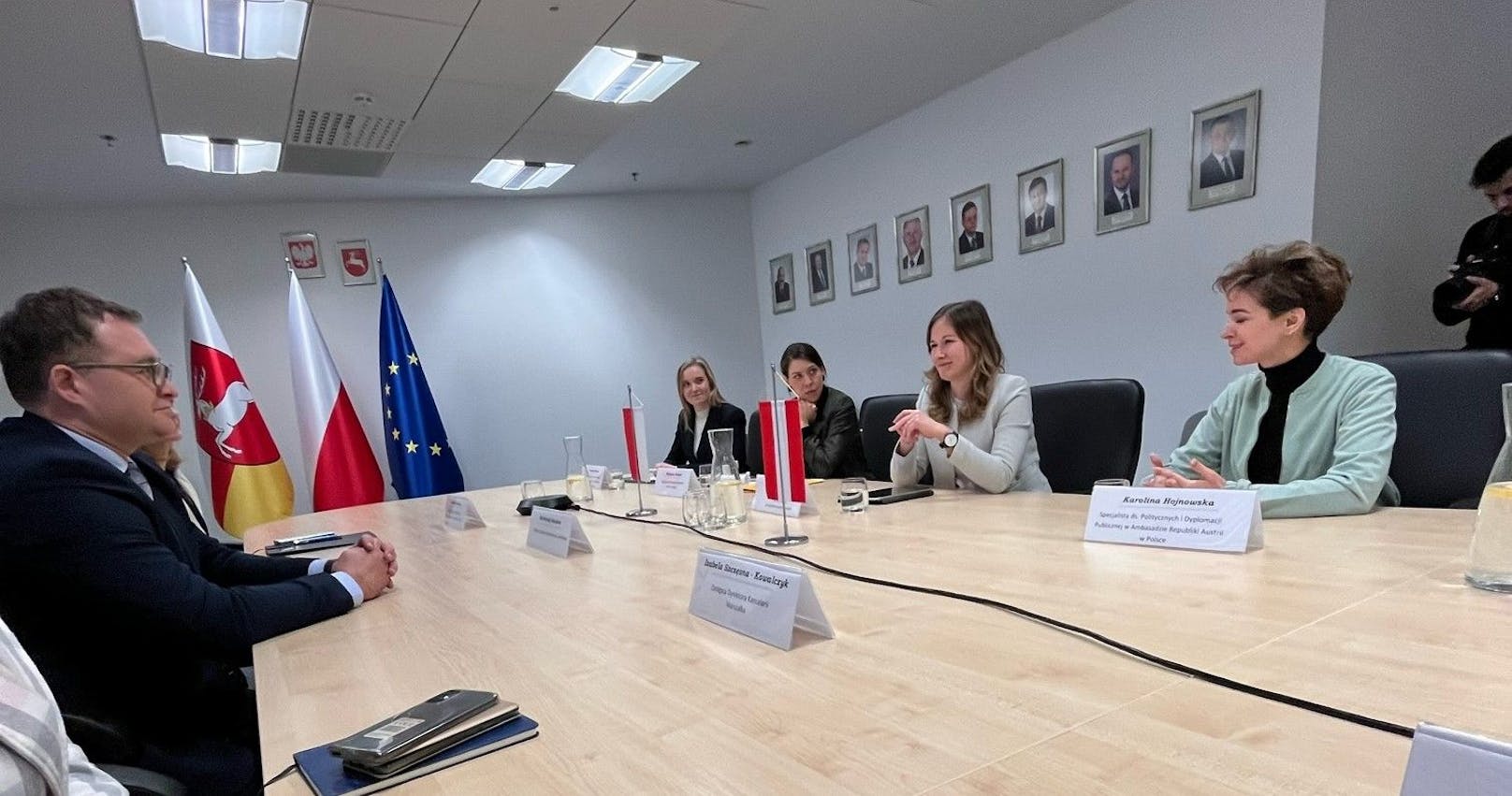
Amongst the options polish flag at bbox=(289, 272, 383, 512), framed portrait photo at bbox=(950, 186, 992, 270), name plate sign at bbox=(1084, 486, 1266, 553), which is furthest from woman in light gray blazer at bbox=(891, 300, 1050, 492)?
polish flag at bbox=(289, 272, 383, 512)

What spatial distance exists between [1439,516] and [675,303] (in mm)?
4860

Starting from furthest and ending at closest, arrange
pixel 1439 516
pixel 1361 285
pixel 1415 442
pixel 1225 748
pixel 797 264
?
pixel 797 264 < pixel 1361 285 < pixel 1415 442 < pixel 1439 516 < pixel 1225 748

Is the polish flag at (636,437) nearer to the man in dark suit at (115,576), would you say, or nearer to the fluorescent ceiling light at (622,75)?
the man in dark suit at (115,576)

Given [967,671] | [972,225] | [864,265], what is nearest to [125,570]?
[967,671]

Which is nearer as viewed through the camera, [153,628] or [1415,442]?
[153,628]

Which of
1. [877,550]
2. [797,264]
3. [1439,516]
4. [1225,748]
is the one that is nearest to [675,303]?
[797,264]

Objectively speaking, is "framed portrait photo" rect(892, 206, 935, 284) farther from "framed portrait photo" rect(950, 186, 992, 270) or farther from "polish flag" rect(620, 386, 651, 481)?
"polish flag" rect(620, 386, 651, 481)

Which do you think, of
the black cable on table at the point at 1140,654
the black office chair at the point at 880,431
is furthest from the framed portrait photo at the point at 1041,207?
the black cable on table at the point at 1140,654

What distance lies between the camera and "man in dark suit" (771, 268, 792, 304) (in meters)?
5.55

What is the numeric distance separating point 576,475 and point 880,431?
1158 mm

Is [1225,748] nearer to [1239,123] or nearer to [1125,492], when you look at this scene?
[1125,492]

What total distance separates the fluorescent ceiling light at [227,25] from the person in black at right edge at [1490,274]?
3818 mm

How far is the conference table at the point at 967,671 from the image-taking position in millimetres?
608

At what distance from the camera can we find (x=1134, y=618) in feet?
2.97
